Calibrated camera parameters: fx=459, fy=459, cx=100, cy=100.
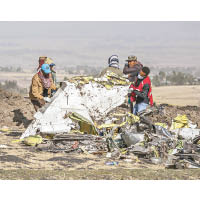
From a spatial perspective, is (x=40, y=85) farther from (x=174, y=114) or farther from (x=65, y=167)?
(x=174, y=114)

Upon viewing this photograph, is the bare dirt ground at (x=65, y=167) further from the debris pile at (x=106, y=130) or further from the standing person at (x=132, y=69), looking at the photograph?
the standing person at (x=132, y=69)

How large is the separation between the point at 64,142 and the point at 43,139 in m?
0.52

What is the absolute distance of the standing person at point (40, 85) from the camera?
1159 centimetres

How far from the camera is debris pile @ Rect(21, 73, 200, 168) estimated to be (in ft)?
30.9

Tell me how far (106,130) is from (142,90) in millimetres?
1288

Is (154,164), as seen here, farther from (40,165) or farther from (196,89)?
(196,89)

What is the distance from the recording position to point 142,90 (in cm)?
1098

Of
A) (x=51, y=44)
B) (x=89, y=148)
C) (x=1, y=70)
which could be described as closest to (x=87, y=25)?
(x=51, y=44)

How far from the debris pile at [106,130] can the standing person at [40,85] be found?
0.80m

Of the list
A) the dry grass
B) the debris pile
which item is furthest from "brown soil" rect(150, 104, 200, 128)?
the dry grass

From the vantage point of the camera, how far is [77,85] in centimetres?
1128

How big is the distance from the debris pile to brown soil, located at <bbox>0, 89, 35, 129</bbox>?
10.0 feet

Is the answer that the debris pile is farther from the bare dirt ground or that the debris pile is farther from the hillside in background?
the hillside in background

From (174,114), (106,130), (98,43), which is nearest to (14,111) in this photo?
(106,130)
